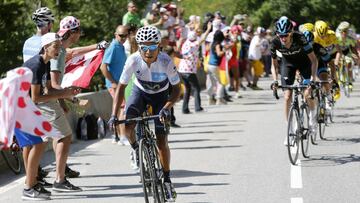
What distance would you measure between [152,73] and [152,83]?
12 cm

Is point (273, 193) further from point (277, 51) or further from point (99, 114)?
point (99, 114)

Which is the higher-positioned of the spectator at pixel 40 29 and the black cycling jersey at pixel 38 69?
the spectator at pixel 40 29

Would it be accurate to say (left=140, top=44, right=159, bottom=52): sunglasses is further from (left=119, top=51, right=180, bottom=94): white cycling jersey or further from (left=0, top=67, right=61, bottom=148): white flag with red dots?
(left=0, top=67, right=61, bottom=148): white flag with red dots

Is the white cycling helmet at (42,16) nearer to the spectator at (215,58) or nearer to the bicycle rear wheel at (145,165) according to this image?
the bicycle rear wheel at (145,165)

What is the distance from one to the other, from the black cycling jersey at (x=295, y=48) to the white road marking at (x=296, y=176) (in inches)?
77.2

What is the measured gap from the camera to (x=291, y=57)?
47.3ft

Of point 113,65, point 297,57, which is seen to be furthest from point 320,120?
point 113,65

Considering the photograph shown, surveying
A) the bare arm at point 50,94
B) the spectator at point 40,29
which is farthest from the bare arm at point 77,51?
the bare arm at point 50,94

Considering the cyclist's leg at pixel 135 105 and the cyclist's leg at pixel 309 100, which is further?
the cyclist's leg at pixel 309 100

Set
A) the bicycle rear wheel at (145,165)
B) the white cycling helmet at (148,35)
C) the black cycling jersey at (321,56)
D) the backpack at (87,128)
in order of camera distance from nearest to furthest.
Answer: the bicycle rear wheel at (145,165) → the white cycling helmet at (148,35) → the black cycling jersey at (321,56) → the backpack at (87,128)

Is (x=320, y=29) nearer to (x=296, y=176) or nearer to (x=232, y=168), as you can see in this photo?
(x=232, y=168)

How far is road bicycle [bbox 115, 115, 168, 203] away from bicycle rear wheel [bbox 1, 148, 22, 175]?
3.48 m

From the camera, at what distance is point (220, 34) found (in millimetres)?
22359

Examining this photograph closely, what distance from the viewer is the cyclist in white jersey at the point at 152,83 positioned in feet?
31.2
